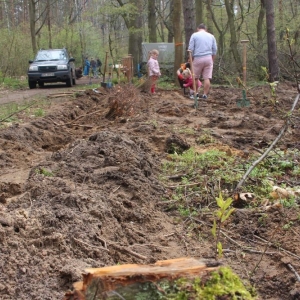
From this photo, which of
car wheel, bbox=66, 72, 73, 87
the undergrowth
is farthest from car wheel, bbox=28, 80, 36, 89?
the undergrowth

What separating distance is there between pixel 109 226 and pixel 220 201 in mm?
1655

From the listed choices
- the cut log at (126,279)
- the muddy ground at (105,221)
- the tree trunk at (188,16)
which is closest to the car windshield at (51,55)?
the tree trunk at (188,16)

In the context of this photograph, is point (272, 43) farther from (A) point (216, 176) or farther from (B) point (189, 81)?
(A) point (216, 176)

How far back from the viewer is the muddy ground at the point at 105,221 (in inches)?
122

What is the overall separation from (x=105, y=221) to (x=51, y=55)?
60.7 ft

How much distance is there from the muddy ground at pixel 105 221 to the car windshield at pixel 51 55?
44.5ft

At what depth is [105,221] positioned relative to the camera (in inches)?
163

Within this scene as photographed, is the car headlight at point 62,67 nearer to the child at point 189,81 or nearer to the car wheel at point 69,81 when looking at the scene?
the car wheel at point 69,81

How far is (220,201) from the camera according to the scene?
2.64 metres

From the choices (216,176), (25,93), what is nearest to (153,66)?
(25,93)

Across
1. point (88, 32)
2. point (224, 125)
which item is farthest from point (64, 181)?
point (88, 32)

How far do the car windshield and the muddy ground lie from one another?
13574 mm

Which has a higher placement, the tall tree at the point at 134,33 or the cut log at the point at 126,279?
the tall tree at the point at 134,33

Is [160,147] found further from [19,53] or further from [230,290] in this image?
[19,53]
